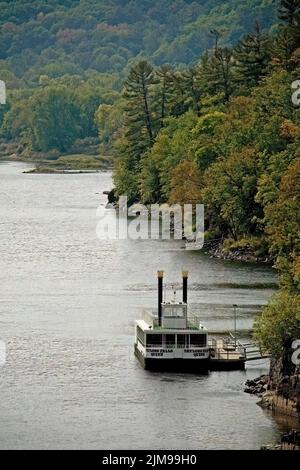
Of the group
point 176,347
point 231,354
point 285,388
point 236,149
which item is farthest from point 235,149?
point 285,388

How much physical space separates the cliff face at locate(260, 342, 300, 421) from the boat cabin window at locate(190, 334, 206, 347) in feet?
19.5

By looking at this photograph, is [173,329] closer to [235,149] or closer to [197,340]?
[197,340]

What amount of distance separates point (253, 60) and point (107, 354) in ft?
250

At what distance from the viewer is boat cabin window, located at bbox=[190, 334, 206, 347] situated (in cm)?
6461

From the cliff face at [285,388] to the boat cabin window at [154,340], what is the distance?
7.32m

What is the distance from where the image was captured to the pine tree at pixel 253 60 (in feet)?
458

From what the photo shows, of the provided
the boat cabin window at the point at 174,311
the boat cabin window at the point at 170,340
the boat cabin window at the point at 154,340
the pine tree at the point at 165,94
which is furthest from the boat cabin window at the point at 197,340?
the pine tree at the point at 165,94

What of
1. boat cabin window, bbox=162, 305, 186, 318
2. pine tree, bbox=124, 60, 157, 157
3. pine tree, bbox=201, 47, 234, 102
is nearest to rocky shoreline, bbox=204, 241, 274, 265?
boat cabin window, bbox=162, 305, 186, 318

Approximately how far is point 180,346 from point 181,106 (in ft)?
320

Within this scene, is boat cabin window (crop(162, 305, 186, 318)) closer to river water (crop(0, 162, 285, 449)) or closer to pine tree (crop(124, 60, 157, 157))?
river water (crop(0, 162, 285, 449))

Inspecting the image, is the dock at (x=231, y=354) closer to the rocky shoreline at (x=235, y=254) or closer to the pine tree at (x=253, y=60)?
the rocky shoreline at (x=235, y=254)

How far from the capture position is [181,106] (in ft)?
525

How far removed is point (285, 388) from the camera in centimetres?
5728
